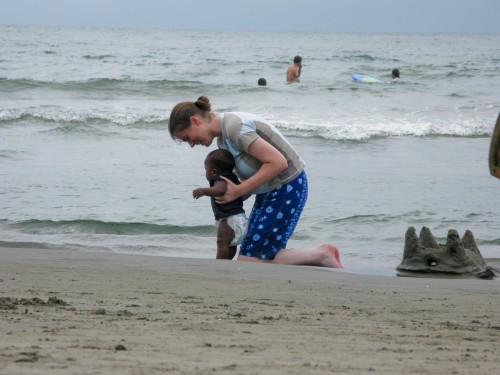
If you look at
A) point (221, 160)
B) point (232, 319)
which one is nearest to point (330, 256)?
point (221, 160)

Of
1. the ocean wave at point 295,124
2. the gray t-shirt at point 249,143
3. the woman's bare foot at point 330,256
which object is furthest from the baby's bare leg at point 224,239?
the ocean wave at point 295,124

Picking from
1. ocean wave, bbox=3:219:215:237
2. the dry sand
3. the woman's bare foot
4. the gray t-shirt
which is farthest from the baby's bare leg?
ocean wave, bbox=3:219:215:237

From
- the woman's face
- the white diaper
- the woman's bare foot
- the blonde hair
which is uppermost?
the blonde hair

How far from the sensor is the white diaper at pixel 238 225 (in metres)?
5.90

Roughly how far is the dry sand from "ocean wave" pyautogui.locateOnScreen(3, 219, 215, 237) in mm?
1979

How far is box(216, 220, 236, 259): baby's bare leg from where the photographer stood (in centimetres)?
592

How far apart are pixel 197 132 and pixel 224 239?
84cm

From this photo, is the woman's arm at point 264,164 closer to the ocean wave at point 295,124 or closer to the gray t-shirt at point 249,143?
the gray t-shirt at point 249,143

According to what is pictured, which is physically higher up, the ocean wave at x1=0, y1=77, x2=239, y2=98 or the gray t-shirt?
the gray t-shirt

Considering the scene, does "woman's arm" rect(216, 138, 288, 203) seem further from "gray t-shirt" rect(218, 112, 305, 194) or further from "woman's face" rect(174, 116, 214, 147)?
"woman's face" rect(174, 116, 214, 147)

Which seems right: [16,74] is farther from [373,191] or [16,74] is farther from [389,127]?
[373,191]

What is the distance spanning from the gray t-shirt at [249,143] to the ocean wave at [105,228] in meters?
2.21

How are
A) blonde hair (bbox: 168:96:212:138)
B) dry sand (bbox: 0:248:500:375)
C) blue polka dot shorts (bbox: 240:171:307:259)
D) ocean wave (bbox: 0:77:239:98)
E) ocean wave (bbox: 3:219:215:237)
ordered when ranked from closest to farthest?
1. dry sand (bbox: 0:248:500:375)
2. blonde hair (bbox: 168:96:212:138)
3. blue polka dot shorts (bbox: 240:171:307:259)
4. ocean wave (bbox: 3:219:215:237)
5. ocean wave (bbox: 0:77:239:98)

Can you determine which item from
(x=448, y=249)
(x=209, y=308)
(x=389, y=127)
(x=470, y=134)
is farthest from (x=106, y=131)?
(x=209, y=308)
